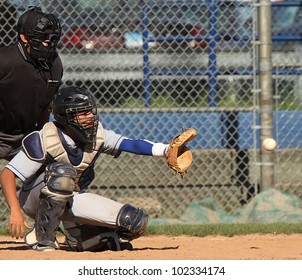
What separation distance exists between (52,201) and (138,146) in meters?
0.68

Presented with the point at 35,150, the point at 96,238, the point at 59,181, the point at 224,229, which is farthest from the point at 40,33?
the point at 224,229

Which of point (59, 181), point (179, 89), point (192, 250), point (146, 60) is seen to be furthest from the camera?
point (179, 89)

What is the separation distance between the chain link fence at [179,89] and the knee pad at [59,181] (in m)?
2.88

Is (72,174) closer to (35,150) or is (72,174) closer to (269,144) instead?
(35,150)

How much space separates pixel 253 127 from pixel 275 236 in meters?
1.68

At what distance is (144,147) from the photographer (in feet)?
20.2

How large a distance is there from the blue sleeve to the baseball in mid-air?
8.83 ft

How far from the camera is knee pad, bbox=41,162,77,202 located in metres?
5.83

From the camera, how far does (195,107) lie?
933cm

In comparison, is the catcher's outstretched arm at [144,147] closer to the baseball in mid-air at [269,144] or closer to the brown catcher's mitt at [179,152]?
the brown catcher's mitt at [179,152]

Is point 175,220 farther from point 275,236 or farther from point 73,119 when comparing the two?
point 73,119

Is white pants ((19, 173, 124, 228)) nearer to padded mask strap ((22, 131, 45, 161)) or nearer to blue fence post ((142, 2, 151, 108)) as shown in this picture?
padded mask strap ((22, 131, 45, 161))

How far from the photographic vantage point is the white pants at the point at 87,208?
19.9ft

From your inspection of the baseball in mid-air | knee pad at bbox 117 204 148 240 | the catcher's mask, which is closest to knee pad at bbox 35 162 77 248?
knee pad at bbox 117 204 148 240
